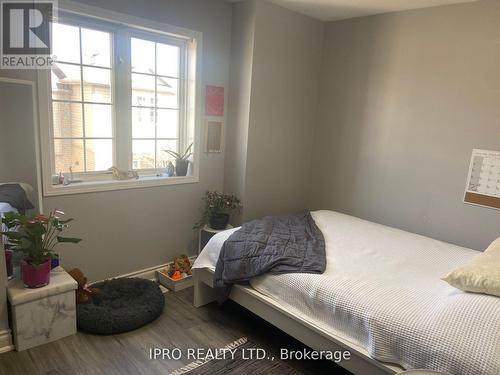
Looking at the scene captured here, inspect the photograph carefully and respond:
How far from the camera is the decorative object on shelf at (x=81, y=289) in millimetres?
2457

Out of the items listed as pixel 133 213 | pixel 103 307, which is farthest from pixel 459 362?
pixel 133 213

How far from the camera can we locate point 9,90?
Answer: 6.93 ft

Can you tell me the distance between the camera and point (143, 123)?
2969 millimetres

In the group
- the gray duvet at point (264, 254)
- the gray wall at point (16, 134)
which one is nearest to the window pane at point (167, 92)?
the gray wall at point (16, 134)

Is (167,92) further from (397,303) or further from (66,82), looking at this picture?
(397,303)

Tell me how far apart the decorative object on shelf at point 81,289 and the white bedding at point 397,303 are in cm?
79

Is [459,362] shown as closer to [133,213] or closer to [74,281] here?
[74,281]

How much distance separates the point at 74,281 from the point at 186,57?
6.66 feet

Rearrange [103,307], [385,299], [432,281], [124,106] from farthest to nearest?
[124,106], [103,307], [432,281], [385,299]

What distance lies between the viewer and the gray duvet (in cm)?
213

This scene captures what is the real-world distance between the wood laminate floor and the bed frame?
0.21m

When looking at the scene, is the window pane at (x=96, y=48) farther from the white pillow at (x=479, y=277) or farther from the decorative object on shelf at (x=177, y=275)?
the white pillow at (x=479, y=277)

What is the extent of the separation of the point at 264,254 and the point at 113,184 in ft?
4.40

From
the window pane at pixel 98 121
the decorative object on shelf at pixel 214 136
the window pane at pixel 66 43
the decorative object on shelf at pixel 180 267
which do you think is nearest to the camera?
the window pane at pixel 66 43
